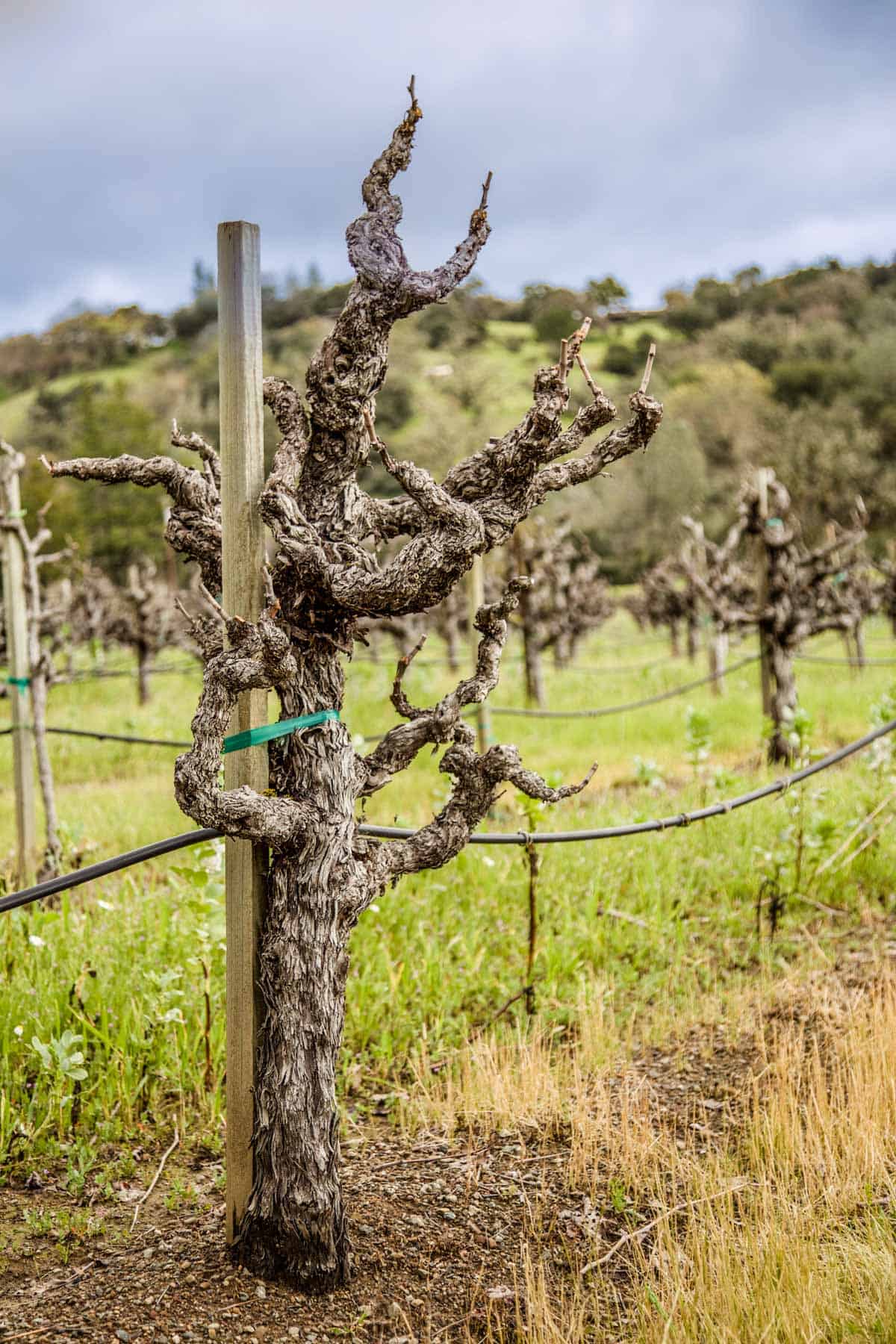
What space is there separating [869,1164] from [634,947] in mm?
2007

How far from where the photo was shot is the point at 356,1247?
2.27 meters

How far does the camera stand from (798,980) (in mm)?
4230

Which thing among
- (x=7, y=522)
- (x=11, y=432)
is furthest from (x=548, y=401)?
(x=11, y=432)

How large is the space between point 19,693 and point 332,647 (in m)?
4.05

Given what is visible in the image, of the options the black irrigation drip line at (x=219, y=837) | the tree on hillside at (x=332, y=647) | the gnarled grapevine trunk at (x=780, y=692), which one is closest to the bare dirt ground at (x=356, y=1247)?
the tree on hillside at (x=332, y=647)

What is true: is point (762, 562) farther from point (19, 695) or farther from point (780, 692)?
point (19, 695)

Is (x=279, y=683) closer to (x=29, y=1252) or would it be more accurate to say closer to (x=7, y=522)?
(x=29, y=1252)

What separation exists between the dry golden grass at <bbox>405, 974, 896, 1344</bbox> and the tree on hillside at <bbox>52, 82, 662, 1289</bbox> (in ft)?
1.89

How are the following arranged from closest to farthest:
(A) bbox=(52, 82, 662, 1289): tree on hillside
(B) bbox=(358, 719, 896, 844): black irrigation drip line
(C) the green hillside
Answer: (A) bbox=(52, 82, 662, 1289): tree on hillside → (B) bbox=(358, 719, 896, 844): black irrigation drip line → (C) the green hillside

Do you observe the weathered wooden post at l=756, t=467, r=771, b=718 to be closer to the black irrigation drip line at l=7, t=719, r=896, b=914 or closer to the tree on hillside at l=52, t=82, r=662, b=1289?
the black irrigation drip line at l=7, t=719, r=896, b=914

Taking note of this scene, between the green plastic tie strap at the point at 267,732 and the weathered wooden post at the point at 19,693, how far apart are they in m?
3.89

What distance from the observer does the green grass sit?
3.16 m

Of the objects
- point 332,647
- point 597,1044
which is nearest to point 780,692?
point 597,1044

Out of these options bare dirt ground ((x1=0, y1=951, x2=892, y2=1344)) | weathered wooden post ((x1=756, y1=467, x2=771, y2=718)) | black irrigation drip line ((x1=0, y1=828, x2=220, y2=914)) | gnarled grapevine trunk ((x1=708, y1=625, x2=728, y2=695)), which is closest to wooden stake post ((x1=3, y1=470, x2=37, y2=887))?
bare dirt ground ((x1=0, y1=951, x2=892, y2=1344))
